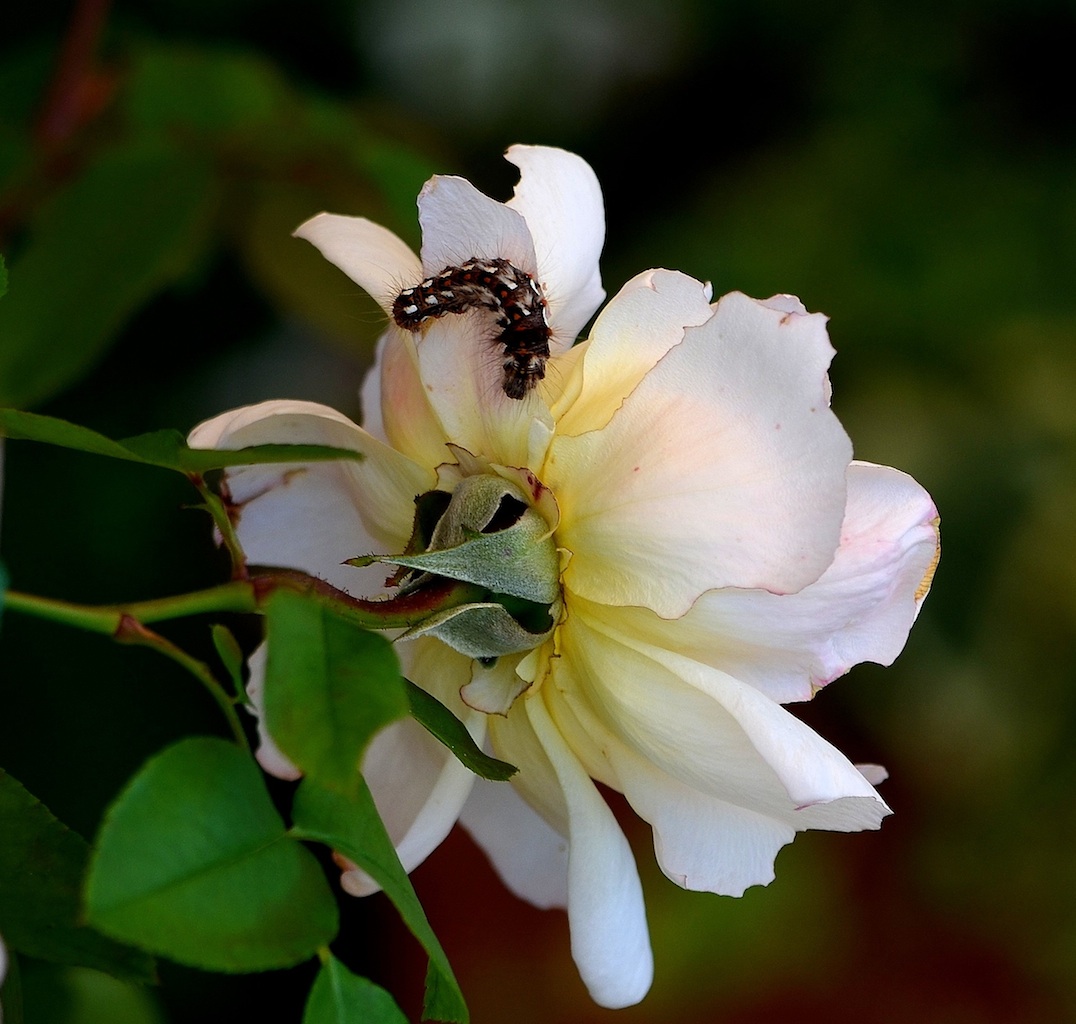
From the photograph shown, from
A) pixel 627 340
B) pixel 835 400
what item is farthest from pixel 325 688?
pixel 835 400

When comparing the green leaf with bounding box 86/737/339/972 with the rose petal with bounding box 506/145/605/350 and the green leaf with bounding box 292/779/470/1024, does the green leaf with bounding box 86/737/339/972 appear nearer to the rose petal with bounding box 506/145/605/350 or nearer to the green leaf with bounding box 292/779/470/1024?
the green leaf with bounding box 292/779/470/1024

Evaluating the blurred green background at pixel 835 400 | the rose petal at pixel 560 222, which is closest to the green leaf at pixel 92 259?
the blurred green background at pixel 835 400

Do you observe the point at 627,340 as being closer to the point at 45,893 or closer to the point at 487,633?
the point at 487,633

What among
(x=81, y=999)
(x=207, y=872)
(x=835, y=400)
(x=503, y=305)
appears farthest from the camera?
(x=835, y=400)

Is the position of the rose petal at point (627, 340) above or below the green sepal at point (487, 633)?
above

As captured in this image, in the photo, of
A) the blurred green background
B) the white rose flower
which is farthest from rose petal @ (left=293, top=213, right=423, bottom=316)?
the blurred green background

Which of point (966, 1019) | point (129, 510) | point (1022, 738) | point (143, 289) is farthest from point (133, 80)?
point (966, 1019)

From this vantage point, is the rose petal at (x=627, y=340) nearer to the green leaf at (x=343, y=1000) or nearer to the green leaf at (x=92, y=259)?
the green leaf at (x=343, y=1000)
